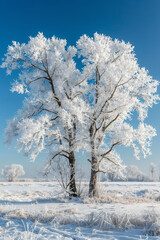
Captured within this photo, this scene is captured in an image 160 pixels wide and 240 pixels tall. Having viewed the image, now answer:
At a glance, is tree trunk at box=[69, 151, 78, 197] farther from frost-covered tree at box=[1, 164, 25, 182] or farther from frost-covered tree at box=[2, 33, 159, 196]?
frost-covered tree at box=[1, 164, 25, 182]

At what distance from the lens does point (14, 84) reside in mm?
12086

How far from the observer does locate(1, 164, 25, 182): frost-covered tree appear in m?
57.3

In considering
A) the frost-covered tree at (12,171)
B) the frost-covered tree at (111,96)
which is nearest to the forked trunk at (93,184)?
the frost-covered tree at (111,96)

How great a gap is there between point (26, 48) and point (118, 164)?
8124mm

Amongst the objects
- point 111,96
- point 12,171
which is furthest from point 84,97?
point 12,171

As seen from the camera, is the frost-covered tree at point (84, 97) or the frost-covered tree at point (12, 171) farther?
the frost-covered tree at point (12, 171)

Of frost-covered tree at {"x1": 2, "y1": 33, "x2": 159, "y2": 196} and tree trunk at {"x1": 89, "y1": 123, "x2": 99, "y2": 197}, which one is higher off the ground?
frost-covered tree at {"x1": 2, "y1": 33, "x2": 159, "y2": 196}

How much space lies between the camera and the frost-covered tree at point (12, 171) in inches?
2258

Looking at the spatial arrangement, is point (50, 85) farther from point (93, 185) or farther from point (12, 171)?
point (12, 171)

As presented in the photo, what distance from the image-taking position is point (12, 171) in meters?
57.4

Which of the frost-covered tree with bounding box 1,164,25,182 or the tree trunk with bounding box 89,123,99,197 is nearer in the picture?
the tree trunk with bounding box 89,123,99,197

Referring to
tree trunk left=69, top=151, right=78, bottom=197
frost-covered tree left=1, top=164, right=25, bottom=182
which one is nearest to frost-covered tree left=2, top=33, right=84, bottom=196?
tree trunk left=69, top=151, right=78, bottom=197

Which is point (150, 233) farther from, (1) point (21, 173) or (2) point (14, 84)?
(1) point (21, 173)

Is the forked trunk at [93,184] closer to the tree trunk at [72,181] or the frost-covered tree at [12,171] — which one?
the tree trunk at [72,181]
